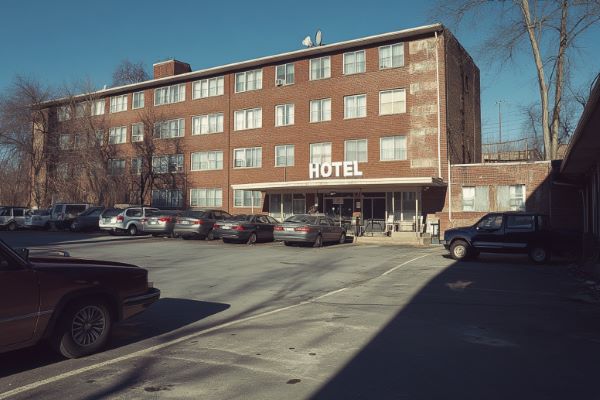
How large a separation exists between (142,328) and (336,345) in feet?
9.26

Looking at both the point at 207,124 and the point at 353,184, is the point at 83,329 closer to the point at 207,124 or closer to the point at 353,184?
the point at 353,184

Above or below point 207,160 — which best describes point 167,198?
below

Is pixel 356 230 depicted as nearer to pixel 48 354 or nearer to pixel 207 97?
pixel 207 97

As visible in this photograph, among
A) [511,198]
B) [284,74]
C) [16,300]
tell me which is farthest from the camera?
[284,74]

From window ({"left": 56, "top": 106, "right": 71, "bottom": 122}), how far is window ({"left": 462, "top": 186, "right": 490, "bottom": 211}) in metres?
35.2

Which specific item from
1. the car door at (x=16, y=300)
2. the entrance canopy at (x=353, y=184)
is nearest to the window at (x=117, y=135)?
the entrance canopy at (x=353, y=184)

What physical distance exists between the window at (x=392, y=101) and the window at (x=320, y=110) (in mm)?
3655

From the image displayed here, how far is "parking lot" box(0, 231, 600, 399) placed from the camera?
4.84 meters

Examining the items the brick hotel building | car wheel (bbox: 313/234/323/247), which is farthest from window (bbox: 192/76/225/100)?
car wheel (bbox: 313/234/323/247)

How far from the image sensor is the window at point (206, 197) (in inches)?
1515

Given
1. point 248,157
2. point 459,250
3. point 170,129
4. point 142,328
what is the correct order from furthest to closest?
point 170,129 → point 248,157 → point 459,250 → point 142,328

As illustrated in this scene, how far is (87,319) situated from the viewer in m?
5.81

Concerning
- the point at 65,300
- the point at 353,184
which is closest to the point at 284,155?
the point at 353,184

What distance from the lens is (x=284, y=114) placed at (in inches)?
1390
